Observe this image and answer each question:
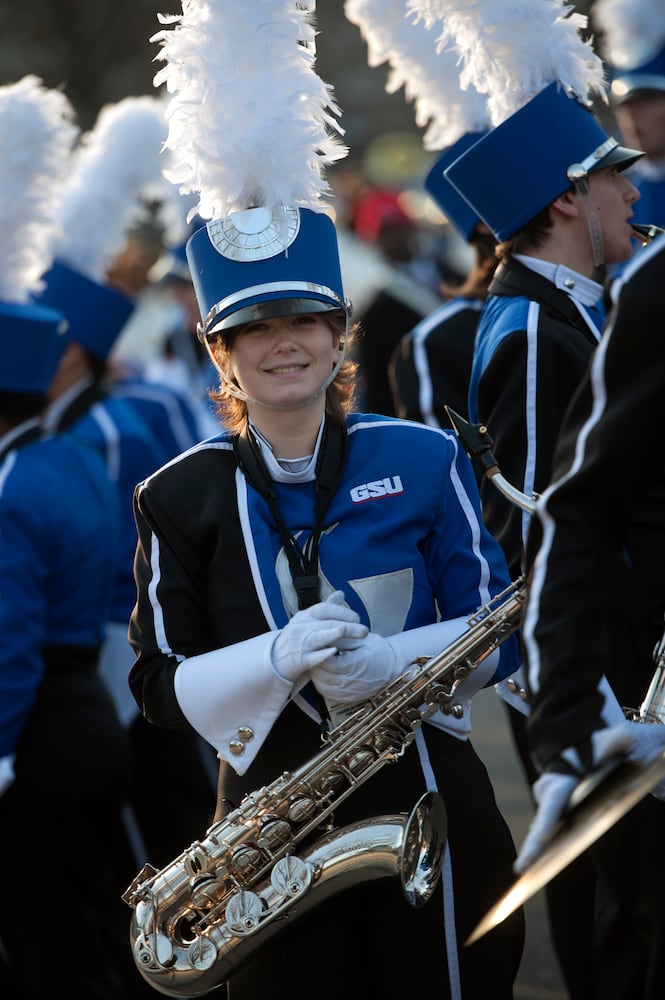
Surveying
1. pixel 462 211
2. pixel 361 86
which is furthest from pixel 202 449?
pixel 361 86

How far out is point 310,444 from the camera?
3268 millimetres

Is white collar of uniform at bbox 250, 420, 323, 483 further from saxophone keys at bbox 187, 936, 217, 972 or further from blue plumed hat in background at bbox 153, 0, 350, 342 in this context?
saxophone keys at bbox 187, 936, 217, 972

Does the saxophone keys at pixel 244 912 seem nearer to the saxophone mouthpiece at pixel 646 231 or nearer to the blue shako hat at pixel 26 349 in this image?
the saxophone mouthpiece at pixel 646 231

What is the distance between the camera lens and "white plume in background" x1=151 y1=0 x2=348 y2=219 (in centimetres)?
326

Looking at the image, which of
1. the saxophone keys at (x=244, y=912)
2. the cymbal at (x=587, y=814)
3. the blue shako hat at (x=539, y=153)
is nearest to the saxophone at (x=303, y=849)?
the saxophone keys at (x=244, y=912)

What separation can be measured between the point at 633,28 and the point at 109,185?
256 centimetres

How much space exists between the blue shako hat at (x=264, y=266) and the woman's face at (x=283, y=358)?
0.15 feet

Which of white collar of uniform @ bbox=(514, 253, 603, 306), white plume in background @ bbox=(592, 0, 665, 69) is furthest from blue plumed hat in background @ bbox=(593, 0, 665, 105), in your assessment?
white collar of uniform @ bbox=(514, 253, 603, 306)

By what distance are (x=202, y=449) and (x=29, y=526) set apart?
1.29m

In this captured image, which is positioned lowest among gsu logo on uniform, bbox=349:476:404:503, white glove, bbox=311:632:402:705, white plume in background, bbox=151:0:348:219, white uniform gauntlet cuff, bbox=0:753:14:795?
white glove, bbox=311:632:402:705

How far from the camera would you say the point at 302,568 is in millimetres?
3113

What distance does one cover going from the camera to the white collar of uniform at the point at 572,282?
12.5 feet

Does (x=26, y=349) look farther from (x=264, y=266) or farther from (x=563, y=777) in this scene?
(x=563, y=777)

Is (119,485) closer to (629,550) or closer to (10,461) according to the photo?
(10,461)
